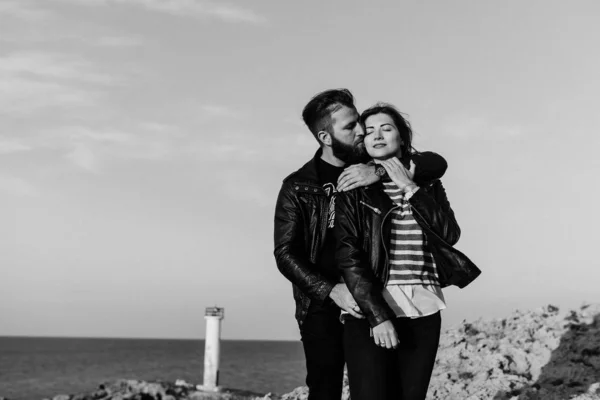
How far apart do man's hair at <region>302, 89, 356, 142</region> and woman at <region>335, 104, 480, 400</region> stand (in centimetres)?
32

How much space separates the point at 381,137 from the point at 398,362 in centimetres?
111

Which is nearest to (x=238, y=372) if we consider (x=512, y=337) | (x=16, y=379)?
(x=16, y=379)

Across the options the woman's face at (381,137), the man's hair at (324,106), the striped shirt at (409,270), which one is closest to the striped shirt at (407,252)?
the striped shirt at (409,270)

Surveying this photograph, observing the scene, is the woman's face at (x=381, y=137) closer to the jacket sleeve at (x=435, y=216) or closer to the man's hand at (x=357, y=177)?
the man's hand at (x=357, y=177)

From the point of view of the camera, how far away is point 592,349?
7.07 metres

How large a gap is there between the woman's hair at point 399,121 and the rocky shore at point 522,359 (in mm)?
3571

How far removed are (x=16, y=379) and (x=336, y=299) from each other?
215 ft

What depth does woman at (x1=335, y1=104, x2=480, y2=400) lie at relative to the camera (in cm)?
314

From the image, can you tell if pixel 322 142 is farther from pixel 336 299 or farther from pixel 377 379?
pixel 377 379

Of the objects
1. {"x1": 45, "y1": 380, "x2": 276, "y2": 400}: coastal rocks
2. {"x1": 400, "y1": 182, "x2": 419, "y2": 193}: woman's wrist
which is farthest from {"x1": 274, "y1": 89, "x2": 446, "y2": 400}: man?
{"x1": 45, "y1": 380, "x2": 276, "y2": 400}: coastal rocks

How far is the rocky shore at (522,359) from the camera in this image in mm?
6410

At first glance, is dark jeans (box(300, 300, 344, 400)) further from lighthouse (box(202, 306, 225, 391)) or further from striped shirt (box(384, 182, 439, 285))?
lighthouse (box(202, 306, 225, 391))

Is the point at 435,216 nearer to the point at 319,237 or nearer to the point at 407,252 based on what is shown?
the point at 407,252

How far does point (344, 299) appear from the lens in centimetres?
331
